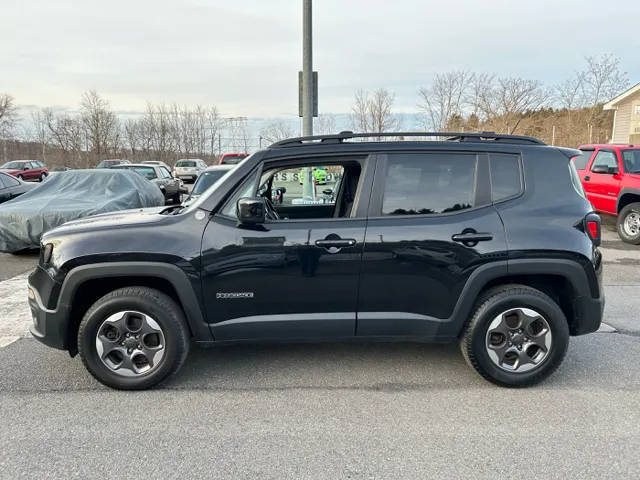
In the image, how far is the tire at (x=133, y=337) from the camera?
3111 mm

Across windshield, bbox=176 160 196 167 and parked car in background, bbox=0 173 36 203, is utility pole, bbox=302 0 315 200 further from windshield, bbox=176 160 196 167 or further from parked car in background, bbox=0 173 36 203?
windshield, bbox=176 160 196 167

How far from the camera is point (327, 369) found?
354 centimetres

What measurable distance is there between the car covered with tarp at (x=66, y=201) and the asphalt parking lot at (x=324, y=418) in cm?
406

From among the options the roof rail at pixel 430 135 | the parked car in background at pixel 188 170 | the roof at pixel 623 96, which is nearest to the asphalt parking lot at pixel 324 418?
the roof rail at pixel 430 135

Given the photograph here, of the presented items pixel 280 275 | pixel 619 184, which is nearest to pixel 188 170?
pixel 619 184

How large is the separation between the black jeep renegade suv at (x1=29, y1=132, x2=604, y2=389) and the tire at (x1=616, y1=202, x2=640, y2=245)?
269 inches

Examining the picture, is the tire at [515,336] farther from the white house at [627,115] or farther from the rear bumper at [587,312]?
the white house at [627,115]

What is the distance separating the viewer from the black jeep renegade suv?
10.2ft

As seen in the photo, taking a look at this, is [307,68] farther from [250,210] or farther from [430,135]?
[250,210]

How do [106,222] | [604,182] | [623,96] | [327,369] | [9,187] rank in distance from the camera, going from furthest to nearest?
[623,96] < [9,187] < [604,182] < [327,369] < [106,222]

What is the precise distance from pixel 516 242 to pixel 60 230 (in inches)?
136

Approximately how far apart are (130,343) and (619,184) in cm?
974

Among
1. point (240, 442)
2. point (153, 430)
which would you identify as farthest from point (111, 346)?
point (240, 442)

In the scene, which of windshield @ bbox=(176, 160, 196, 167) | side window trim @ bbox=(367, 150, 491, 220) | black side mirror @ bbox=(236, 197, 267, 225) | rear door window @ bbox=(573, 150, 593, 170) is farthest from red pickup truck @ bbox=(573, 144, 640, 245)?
windshield @ bbox=(176, 160, 196, 167)
